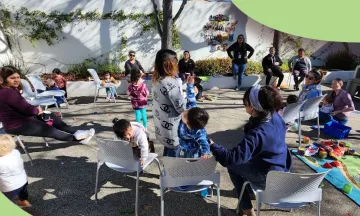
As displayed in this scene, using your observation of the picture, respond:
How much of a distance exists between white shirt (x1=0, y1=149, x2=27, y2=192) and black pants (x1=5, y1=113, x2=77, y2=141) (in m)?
1.22

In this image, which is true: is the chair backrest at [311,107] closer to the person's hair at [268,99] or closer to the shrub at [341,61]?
the person's hair at [268,99]

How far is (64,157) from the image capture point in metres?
4.53

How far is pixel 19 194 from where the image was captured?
10.7ft

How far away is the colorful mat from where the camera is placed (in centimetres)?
367

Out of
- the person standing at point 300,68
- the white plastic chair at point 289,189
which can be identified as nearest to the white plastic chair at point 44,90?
the white plastic chair at point 289,189

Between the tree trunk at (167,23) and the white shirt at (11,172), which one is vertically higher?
the tree trunk at (167,23)

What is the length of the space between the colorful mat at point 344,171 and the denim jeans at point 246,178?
1470 mm

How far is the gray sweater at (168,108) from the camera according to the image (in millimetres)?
3275

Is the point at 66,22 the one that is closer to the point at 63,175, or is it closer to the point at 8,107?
the point at 8,107

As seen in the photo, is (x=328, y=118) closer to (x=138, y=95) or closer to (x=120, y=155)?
(x=138, y=95)

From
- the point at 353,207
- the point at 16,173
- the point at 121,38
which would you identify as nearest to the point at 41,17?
the point at 121,38

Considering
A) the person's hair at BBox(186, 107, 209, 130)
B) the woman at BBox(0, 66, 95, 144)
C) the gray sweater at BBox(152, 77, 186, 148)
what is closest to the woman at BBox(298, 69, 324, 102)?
the gray sweater at BBox(152, 77, 186, 148)

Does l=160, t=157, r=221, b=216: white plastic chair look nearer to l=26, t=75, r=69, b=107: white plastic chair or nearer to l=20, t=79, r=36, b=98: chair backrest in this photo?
l=26, t=75, r=69, b=107: white plastic chair

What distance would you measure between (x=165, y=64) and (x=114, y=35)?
23.6 ft
